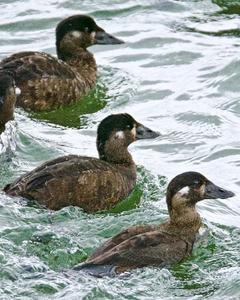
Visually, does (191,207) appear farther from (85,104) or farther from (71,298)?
(85,104)

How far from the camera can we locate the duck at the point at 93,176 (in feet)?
42.9

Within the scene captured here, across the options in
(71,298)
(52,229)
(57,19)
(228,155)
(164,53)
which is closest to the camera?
(71,298)

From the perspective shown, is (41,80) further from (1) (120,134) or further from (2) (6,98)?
(1) (120,134)

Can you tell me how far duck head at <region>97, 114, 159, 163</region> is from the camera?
14.0 m

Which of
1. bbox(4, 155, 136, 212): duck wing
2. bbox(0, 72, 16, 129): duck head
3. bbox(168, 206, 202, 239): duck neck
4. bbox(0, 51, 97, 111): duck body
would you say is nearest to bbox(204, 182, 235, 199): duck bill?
bbox(168, 206, 202, 239): duck neck

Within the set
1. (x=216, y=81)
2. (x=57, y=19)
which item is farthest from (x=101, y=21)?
(x=216, y=81)

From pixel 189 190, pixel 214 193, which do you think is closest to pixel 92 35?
pixel 214 193

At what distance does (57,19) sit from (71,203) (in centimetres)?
741

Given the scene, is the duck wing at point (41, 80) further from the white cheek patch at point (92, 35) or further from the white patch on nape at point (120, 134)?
the white patch on nape at point (120, 134)

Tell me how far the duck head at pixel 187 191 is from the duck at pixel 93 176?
1.11 m

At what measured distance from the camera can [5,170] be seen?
1429cm

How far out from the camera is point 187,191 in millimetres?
12547

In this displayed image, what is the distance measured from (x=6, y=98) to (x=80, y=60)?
2847mm

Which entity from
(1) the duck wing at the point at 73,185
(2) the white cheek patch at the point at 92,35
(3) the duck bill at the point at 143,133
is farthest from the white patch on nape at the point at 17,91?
(1) the duck wing at the point at 73,185
